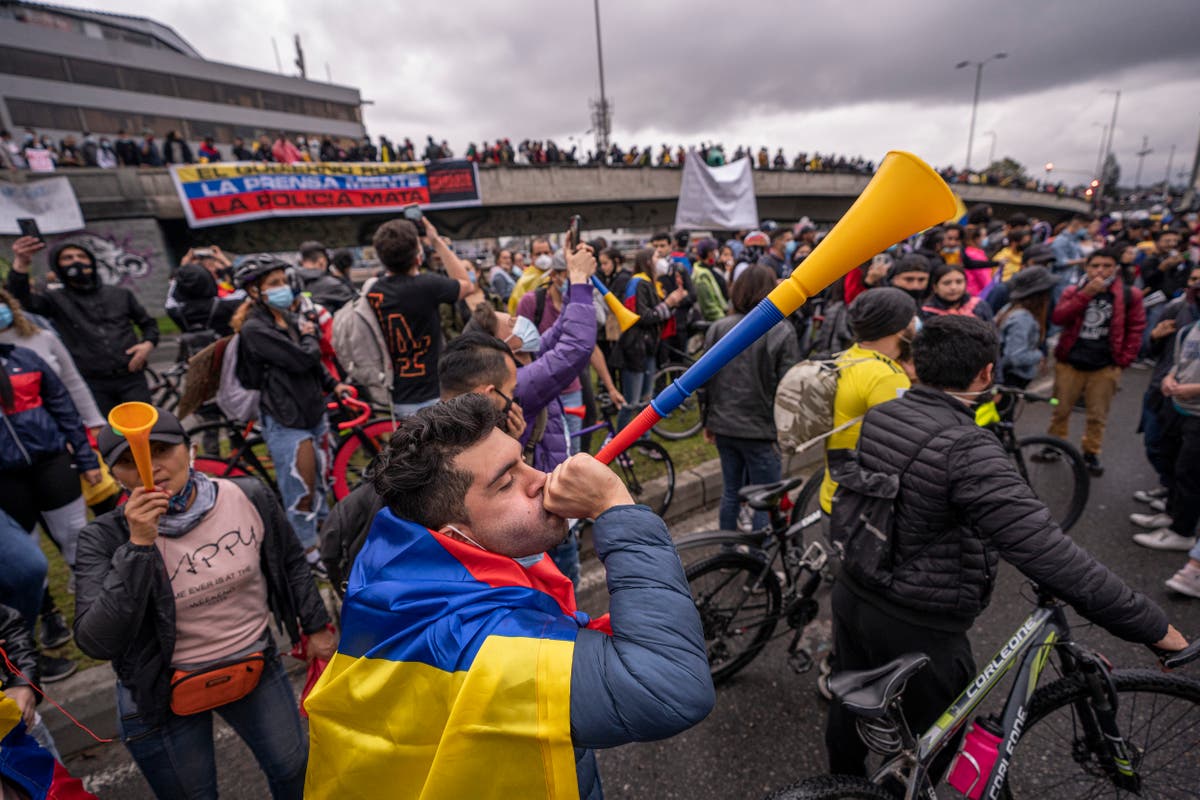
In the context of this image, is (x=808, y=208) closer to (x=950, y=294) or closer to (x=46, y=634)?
(x=950, y=294)

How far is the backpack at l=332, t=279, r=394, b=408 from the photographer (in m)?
3.63

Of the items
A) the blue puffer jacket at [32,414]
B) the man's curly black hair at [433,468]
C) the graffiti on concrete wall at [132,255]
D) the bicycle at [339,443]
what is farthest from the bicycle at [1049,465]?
the graffiti on concrete wall at [132,255]

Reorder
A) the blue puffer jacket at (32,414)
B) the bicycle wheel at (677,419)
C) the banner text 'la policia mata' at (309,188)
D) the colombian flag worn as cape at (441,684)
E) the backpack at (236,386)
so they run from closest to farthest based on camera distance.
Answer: the colombian flag worn as cape at (441,684)
the blue puffer jacket at (32,414)
the backpack at (236,386)
the bicycle wheel at (677,419)
the banner text 'la policia mata' at (309,188)

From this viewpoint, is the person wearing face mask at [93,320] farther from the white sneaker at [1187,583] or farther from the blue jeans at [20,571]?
the white sneaker at [1187,583]

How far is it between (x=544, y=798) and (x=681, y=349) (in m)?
6.75

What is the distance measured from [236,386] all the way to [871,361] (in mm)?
3938

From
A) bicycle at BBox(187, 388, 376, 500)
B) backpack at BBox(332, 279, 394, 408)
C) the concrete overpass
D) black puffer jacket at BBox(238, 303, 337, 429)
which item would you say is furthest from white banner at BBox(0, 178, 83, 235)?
backpack at BBox(332, 279, 394, 408)

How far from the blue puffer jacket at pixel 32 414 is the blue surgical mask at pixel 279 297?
3.94ft

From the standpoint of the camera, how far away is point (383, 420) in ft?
15.4

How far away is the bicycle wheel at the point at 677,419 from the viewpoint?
239 inches

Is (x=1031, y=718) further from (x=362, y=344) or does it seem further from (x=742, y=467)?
(x=362, y=344)

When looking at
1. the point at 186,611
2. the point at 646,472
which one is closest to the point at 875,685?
the point at 186,611

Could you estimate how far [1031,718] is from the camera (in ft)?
6.28

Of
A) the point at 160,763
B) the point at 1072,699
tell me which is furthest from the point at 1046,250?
the point at 160,763
